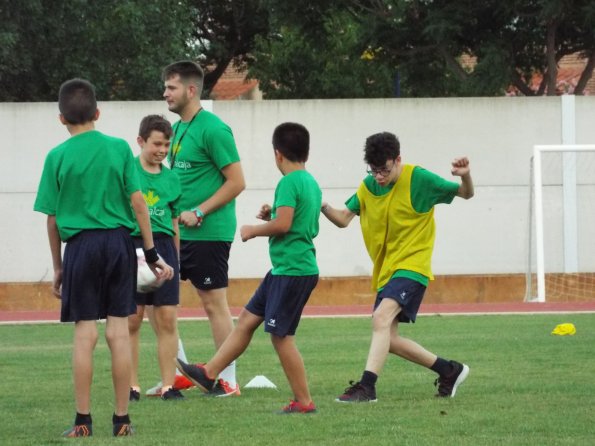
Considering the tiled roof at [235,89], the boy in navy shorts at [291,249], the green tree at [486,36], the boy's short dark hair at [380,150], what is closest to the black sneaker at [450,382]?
the boy in navy shorts at [291,249]

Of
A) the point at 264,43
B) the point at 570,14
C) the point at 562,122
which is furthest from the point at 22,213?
the point at 264,43

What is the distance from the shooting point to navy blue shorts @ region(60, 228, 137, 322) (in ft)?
23.4

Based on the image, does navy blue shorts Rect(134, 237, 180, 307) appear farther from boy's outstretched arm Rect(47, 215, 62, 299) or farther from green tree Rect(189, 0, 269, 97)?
green tree Rect(189, 0, 269, 97)

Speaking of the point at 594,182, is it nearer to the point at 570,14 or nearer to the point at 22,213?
the point at 570,14

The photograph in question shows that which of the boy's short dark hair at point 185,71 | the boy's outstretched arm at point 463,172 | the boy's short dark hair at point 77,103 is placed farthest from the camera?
the boy's short dark hair at point 185,71

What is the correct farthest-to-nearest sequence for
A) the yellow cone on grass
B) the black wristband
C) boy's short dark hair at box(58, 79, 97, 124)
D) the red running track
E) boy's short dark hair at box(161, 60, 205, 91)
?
the red running track, the yellow cone on grass, boy's short dark hair at box(161, 60, 205, 91), the black wristband, boy's short dark hair at box(58, 79, 97, 124)

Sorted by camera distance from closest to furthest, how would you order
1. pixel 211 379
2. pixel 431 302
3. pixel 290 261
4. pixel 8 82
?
pixel 290 261 < pixel 211 379 < pixel 431 302 < pixel 8 82

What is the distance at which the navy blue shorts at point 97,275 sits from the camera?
714 cm

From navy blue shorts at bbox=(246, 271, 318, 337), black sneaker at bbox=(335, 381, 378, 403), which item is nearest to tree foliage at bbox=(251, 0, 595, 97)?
black sneaker at bbox=(335, 381, 378, 403)

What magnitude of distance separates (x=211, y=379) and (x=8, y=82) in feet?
71.5

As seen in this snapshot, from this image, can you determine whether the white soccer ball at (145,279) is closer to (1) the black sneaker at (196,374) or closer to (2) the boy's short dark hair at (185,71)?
(1) the black sneaker at (196,374)

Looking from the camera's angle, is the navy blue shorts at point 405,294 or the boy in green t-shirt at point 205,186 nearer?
the navy blue shorts at point 405,294

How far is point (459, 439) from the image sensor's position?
6.85 meters

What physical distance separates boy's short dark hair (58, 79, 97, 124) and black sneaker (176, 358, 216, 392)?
2212 millimetres
